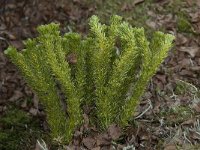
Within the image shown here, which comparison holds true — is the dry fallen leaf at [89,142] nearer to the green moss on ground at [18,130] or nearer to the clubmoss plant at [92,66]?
the clubmoss plant at [92,66]

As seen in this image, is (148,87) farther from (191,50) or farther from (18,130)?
(18,130)

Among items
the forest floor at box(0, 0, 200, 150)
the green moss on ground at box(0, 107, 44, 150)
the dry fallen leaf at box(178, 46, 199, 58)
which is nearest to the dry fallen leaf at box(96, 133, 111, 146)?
the forest floor at box(0, 0, 200, 150)

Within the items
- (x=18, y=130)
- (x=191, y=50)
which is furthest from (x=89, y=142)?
(x=191, y=50)

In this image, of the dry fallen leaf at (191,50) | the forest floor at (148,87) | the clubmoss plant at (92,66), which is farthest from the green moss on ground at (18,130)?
the dry fallen leaf at (191,50)

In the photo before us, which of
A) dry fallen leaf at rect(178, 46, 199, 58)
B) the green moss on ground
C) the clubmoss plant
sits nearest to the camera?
the clubmoss plant

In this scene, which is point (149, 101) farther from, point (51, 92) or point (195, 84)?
point (51, 92)

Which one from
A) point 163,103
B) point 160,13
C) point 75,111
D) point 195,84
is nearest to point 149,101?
point 163,103

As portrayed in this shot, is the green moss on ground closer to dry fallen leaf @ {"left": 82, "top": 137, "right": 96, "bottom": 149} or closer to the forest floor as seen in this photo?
the forest floor
